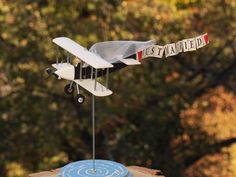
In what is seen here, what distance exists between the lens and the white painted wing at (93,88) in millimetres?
4746

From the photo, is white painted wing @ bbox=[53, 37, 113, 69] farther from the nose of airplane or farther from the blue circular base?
the blue circular base

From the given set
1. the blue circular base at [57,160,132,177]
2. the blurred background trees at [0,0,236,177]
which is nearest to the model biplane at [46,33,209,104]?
the blue circular base at [57,160,132,177]

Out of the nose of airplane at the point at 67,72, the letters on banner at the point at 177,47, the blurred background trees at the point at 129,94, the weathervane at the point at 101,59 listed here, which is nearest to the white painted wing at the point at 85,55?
the weathervane at the point at 101,59

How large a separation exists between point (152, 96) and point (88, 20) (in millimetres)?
2592

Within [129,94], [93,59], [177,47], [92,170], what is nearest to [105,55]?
[93,59]

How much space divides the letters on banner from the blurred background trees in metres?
4.71

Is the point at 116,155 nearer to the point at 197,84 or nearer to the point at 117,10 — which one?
the point at 197,84

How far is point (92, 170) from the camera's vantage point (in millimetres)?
5426

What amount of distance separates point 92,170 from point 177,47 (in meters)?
1.86

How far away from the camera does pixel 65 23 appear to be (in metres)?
9.90

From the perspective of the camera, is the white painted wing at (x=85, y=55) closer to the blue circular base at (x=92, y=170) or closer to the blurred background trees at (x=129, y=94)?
the blue circular base at (x=92, y=170)

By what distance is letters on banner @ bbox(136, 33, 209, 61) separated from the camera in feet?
16.3

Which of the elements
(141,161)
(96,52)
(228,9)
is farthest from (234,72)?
(96,52)

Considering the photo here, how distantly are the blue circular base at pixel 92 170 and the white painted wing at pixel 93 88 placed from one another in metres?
1.13
